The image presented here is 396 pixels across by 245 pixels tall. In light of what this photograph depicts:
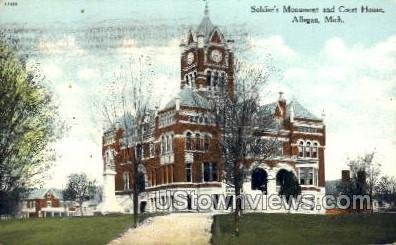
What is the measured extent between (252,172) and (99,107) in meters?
2.63

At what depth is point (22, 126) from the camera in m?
13.8

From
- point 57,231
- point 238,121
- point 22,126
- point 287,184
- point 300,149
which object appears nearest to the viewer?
point 57,231

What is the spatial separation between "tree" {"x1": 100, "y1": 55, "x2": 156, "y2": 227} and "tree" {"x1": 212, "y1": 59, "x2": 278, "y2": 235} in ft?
3.57

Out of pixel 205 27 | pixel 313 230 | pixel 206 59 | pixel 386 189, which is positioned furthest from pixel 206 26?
pixel 386 189

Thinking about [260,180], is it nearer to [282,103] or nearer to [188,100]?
[282,103]

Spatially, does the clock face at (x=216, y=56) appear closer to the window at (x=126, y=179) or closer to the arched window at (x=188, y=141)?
the arched window at (x=188, y=141)

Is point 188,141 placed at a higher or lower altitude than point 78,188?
higher

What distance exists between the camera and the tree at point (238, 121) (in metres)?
13.9

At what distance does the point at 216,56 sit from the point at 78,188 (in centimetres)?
288

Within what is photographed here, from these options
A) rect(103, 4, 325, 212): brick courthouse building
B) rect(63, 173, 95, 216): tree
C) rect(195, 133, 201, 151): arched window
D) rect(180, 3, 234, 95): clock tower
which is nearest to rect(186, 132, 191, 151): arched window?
rect(103, 4, 325, 212): brick courthouse building

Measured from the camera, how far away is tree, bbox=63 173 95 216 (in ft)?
44.3

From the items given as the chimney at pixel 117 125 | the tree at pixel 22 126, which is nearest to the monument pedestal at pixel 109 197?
the chimney at pixel 117 125

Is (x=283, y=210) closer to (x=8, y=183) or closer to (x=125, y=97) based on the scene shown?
(x=125, y=97)

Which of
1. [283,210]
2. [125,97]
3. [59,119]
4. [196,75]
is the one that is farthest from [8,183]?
[283,210]
